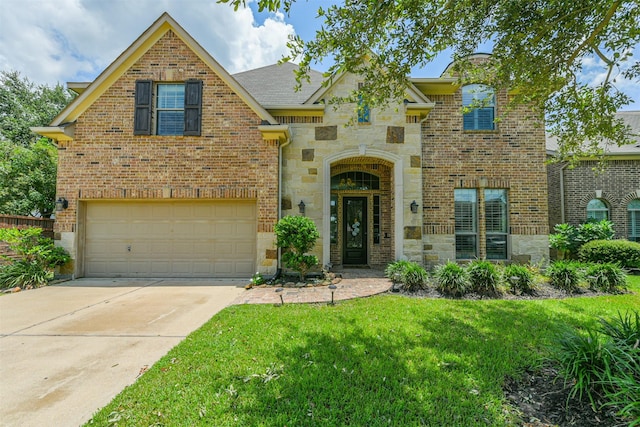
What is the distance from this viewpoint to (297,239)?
6.91 m

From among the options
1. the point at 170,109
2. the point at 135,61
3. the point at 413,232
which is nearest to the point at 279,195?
the point at 170,109

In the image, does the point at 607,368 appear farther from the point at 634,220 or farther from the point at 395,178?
the point at 634,220

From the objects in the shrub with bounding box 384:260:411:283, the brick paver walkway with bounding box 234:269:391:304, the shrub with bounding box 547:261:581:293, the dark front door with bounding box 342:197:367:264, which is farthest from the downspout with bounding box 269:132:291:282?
the shrub with bounding box 547:261:581:293

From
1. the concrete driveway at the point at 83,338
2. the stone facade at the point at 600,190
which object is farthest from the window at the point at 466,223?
the concrete driveway at the point at 83,338

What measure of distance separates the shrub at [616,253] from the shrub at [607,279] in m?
2.92

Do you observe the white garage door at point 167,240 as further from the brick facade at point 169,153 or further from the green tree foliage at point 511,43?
the green tree foliage at point 511,43

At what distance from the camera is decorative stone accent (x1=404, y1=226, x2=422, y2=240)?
324 inches

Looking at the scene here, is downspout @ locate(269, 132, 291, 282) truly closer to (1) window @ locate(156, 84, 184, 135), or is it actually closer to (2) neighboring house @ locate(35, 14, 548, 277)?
(2) neighboring house @ locate(35, 14, 548, 277)

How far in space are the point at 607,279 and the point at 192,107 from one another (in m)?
10.9

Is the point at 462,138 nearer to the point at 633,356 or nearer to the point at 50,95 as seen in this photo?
the point at 633,356

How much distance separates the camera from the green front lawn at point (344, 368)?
2.27 meters

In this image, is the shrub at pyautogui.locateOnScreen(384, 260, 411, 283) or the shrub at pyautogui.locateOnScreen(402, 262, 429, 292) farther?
the shrub at pyautogui.locateOnScreen(384, 260, 411, 283)

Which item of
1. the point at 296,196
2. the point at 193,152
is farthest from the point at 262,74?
the point at 296,196

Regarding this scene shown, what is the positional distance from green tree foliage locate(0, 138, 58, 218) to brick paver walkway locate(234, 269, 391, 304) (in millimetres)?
10484
